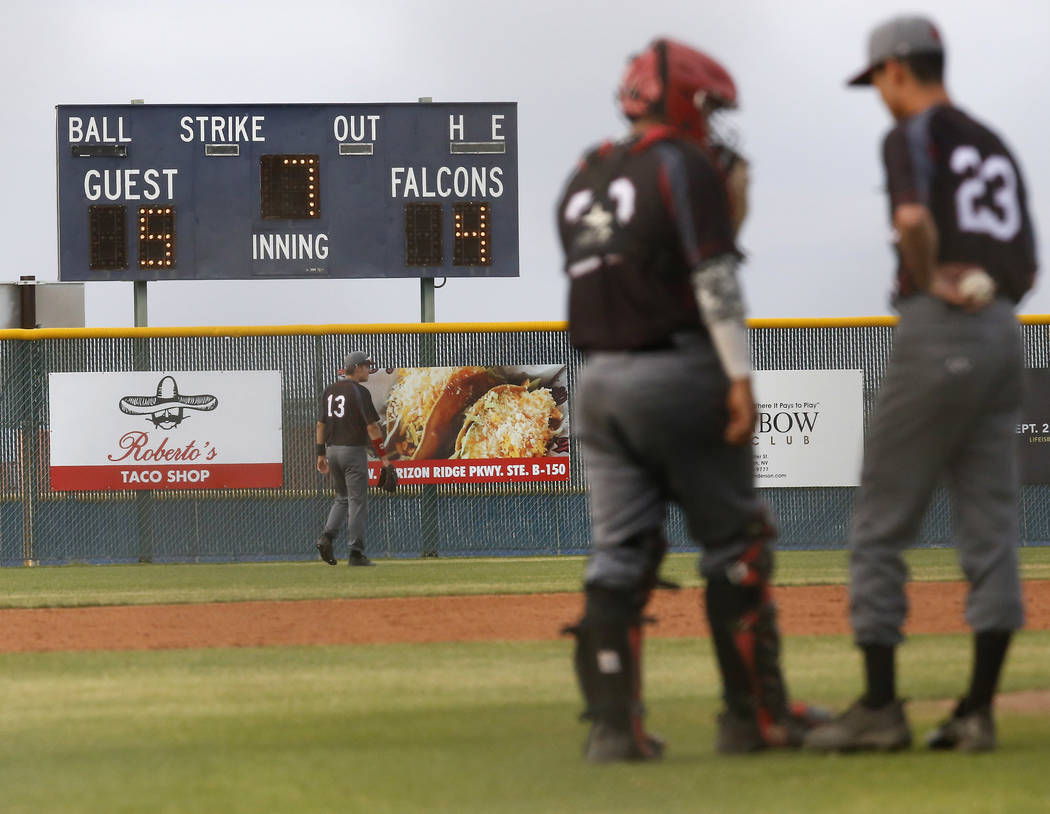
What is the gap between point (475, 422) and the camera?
17422 millimetres

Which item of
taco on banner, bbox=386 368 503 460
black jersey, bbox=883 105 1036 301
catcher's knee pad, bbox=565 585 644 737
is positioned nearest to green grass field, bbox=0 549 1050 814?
catcher's knee pad, bbox=565 585 644 737

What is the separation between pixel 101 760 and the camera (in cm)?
408

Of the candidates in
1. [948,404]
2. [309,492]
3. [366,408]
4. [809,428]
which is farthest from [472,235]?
[948,404]

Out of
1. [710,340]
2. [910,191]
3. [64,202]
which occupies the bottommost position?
[710,340]

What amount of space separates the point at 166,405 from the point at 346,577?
16.3 ft

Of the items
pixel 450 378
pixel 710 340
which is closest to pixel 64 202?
pixel 450 378

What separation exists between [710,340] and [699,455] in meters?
0.29

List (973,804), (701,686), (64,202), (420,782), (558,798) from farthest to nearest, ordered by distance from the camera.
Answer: (64,202) < (701,686) < (420,782) < (558,798) < (973,804)

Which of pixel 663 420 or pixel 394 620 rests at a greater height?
pixel 663 420

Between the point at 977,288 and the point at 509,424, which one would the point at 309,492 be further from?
the point at 977,288

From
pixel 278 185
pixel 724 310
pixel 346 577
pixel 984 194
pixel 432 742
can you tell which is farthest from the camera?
pixel 278 185

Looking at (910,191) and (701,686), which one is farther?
(701,686)

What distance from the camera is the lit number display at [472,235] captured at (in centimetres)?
1734

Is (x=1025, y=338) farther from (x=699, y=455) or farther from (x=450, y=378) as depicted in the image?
(x=699, y=455)
